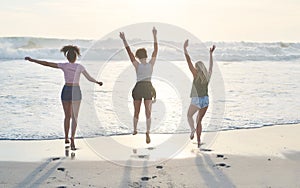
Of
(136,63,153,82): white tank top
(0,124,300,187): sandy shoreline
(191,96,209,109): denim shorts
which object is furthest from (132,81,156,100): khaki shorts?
(0,124,300,187): sandy shoreline

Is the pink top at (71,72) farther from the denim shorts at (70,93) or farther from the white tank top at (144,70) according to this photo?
the white tank top at (144,70)

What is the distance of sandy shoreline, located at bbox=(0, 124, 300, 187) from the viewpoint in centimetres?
609

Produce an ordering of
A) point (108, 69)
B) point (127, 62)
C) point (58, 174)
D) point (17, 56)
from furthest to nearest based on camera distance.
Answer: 1. point (17, 56)
2. point (127, 62)
3. point (108, 69)
4. point (58, 174)

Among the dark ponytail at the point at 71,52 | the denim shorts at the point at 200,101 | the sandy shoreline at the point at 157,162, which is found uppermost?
the dark ponytail at the point at 71,52

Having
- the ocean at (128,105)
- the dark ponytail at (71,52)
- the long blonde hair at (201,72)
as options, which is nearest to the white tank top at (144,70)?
the long blonde hair at (201,72)

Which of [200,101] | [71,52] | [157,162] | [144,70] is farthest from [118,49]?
[157,162]

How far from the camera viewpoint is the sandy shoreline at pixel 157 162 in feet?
20.0

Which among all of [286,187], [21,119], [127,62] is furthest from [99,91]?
[127,62]

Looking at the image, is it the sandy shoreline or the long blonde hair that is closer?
the sandy shoreline

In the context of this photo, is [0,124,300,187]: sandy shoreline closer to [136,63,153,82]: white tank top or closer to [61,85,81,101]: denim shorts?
[61,85,81,101]: denim shorts

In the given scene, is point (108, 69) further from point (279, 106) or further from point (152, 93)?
point (152, 93)

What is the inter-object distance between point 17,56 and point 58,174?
91.1 ft

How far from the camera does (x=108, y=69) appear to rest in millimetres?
22969

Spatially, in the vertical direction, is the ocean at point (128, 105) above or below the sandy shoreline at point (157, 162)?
above
